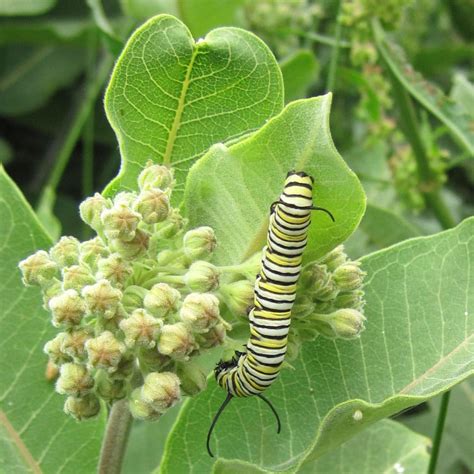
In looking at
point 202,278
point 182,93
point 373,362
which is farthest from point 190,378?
point 182,93

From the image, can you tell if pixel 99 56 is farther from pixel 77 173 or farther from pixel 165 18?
pixel 165 18

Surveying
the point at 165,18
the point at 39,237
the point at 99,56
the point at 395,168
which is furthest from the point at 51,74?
the point at 165,18

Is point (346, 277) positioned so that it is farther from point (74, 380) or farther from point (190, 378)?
point (74, 380)

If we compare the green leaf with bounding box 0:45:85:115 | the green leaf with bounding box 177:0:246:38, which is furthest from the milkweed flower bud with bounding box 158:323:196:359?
the green leaf with bounding box 0:45:85:115

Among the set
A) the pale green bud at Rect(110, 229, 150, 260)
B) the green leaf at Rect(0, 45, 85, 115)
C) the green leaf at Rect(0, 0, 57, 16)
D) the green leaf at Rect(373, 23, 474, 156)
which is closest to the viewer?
the pale green bud at Rect(110, 229, 150, 260)

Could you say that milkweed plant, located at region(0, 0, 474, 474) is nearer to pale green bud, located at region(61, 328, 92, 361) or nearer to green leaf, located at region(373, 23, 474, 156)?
pale green bud, located at region(61, 328, 92, 361)
